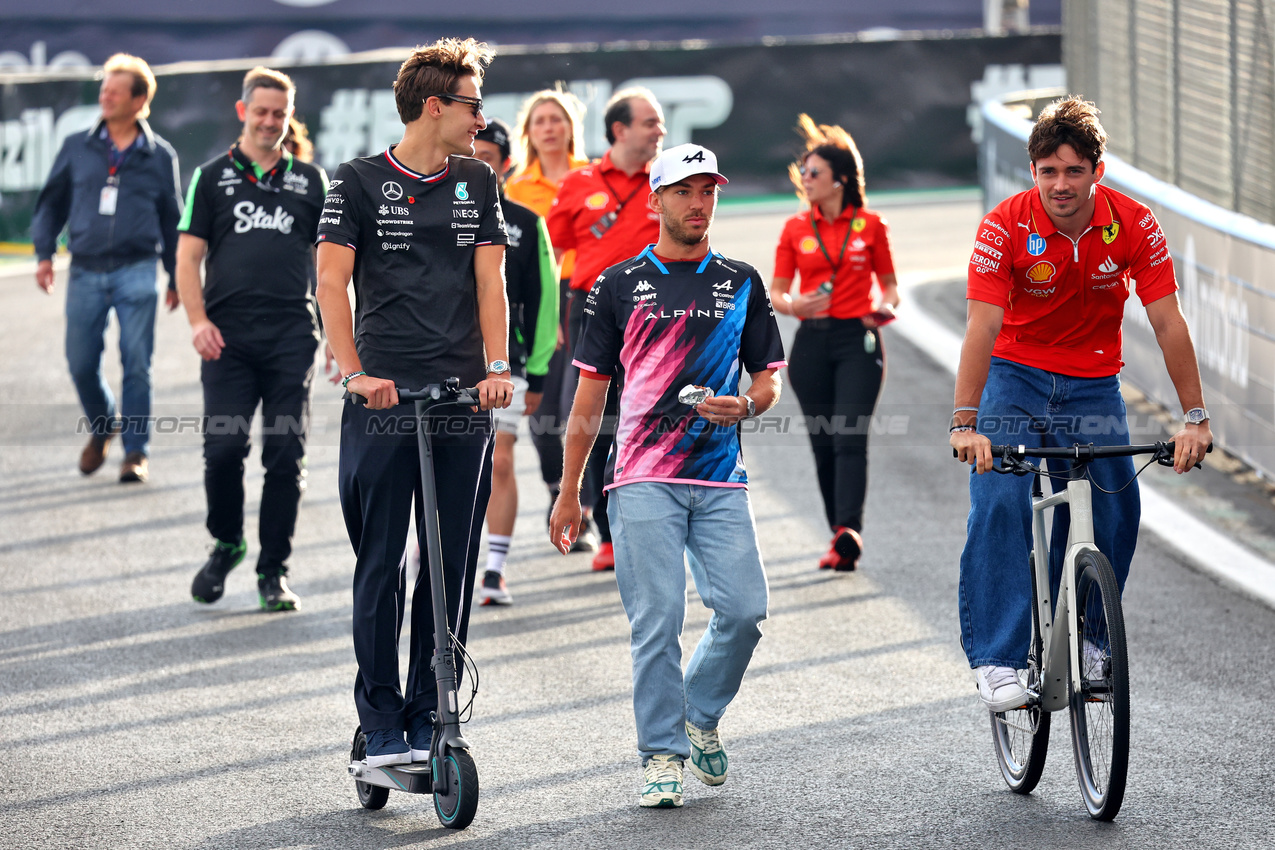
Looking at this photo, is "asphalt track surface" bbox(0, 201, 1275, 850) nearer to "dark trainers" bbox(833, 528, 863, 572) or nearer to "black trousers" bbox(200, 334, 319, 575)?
"dark trainers" bbox(833, 528, 863, 572)

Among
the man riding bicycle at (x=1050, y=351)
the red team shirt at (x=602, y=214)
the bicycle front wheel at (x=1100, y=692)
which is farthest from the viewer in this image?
the red team shirt at (x=602, y=214)

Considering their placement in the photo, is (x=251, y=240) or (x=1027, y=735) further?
(x=251, y=240)

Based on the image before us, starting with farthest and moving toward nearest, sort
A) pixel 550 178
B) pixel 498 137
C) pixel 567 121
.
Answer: pixel 550 178 < pixel 567 121 < pixel 498 137

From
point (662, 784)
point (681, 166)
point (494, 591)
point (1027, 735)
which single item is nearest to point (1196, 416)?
point (1027, 735)

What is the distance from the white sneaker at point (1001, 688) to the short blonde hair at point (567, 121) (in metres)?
4.71

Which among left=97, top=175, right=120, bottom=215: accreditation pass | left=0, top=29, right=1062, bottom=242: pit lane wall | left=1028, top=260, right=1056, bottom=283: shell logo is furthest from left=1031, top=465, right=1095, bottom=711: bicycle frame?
left=0, top=29, right=1062, bottom=242: pit lane wall

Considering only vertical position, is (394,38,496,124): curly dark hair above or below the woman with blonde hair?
above

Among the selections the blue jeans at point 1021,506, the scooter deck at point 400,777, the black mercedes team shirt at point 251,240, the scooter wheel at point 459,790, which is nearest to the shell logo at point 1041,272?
the blue jeans at point 1021,506

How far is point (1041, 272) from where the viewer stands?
5.35 meters

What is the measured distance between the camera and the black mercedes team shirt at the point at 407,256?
5.28m

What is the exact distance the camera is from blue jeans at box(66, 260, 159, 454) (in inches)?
417

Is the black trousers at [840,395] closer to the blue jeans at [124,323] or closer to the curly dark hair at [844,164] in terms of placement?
the curly dark hair at [844,164]

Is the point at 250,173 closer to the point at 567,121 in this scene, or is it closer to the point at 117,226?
the point at 567,121

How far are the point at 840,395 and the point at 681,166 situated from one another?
3663 mm
